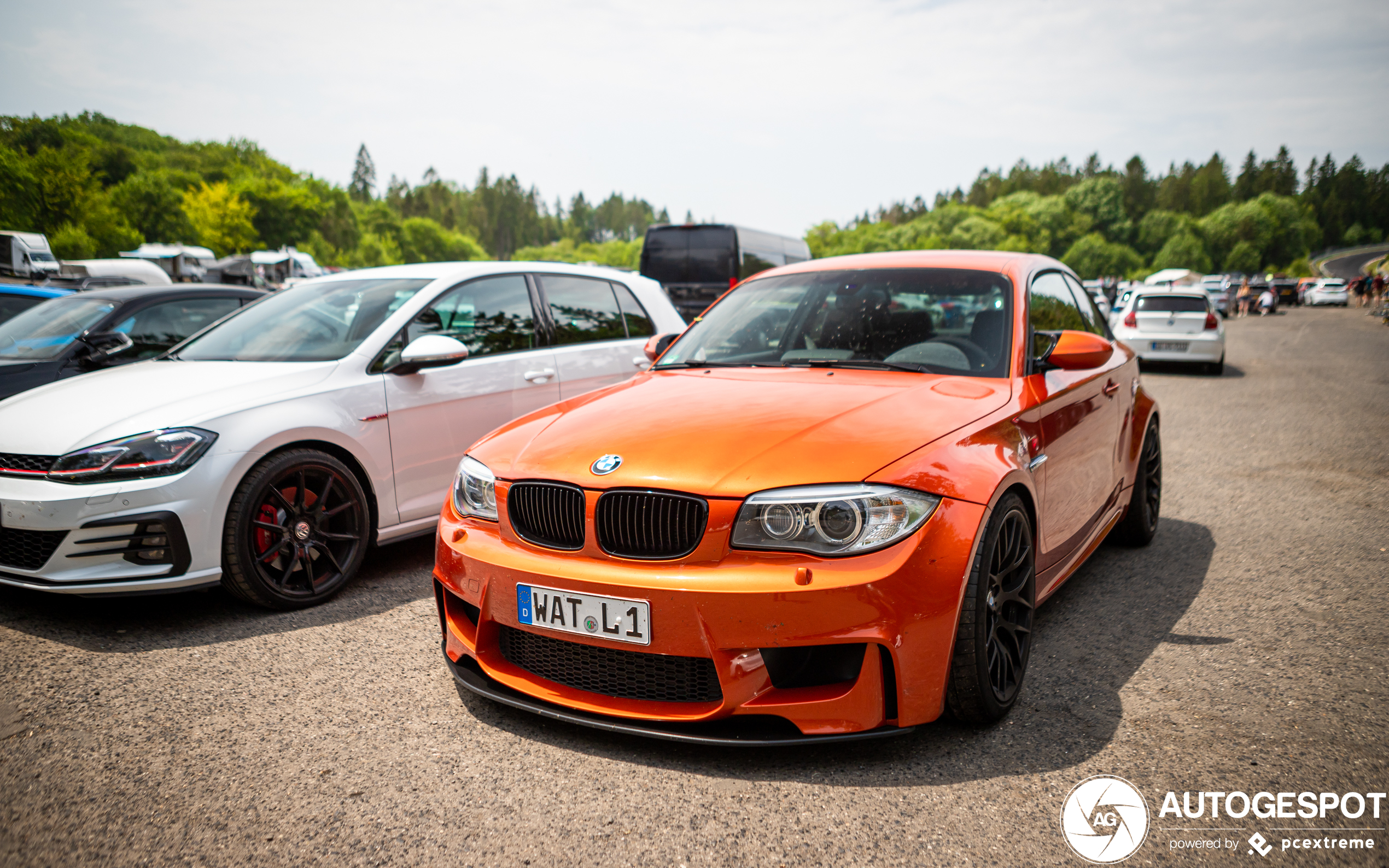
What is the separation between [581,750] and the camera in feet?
8.95

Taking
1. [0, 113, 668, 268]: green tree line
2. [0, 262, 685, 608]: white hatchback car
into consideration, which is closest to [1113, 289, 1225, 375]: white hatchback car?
[0, 262, 685, 608]: white hatchback car

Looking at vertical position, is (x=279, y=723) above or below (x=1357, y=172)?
below

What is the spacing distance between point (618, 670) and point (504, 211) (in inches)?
7189

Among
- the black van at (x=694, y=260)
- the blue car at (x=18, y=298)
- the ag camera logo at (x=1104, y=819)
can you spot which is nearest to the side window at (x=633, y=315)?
the ag camera logo at (x=1104, y=819)

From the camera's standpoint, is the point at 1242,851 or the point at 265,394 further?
the point at 265,394

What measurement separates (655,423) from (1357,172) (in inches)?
7728

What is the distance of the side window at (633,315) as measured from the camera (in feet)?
20.0

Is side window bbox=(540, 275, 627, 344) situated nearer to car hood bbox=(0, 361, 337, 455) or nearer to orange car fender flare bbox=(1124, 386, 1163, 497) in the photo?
car hood bbox=(0, 361, 337, 455)

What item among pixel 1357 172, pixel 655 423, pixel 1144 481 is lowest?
pixel 1144 481

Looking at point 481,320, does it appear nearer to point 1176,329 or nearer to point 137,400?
point 137,400

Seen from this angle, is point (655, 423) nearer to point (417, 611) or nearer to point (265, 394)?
point (417, 611)

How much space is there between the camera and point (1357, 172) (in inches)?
6093

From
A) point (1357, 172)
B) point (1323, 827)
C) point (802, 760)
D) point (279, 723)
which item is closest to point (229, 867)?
point (279, 723)

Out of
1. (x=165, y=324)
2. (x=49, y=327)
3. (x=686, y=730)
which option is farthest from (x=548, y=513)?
(x=49, y=327)
